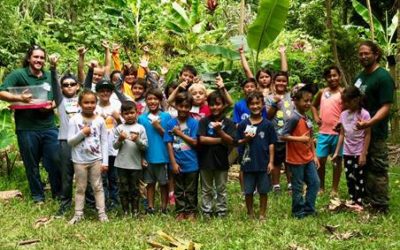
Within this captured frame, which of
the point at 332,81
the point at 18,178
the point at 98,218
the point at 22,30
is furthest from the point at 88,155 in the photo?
the point at 22,30

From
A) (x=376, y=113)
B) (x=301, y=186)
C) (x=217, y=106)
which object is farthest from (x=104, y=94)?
(x=376, y=113)

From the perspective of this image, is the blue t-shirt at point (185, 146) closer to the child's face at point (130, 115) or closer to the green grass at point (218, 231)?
the child's face at point (130, 115)

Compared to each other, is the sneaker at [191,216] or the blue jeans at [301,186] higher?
the blue jeans at [301,186]

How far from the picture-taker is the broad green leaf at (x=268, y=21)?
8.29 metres

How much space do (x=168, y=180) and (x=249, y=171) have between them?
1113mm

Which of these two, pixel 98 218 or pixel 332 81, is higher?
pixel 332 81

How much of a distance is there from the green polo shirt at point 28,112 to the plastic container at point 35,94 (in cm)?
6

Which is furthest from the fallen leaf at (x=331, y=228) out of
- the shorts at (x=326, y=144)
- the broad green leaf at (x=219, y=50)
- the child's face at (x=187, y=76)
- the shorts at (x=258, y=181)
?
the broad green leaf at (x=219, y=50)

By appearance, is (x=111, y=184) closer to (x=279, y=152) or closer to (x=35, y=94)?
(x=35, y=94)

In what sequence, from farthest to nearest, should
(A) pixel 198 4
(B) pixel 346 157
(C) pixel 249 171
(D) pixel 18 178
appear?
1. (A) pixel 198 4
2. (D) pixel 18 178
3. (B) pixel 346 157
4. (C) pixel 249 171

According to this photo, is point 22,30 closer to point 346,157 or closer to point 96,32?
point 96,32

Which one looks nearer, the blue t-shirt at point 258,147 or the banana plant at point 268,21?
the blue t-shirt at point 258,147

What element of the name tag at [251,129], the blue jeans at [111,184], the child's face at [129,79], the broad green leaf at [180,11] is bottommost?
the blue jeans at [111,184]

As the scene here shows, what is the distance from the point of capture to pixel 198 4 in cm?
1398
